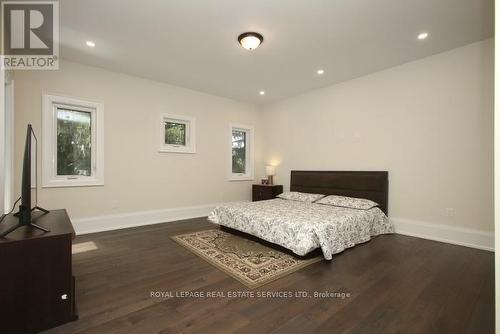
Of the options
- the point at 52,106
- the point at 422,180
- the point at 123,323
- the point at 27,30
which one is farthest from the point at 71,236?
the point at 422,180

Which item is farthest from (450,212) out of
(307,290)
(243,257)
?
(243,257)

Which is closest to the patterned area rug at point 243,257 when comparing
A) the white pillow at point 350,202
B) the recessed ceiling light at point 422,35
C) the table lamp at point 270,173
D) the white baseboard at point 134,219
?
the white baseboard at point 134,219

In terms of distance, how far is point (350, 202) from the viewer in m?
3.90

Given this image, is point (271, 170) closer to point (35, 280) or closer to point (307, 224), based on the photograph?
point (307, 224)

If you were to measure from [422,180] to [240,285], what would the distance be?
3.20m

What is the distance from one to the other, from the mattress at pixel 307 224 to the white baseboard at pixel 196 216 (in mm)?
328

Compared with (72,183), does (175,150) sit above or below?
above

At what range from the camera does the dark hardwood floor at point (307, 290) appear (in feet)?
5.41

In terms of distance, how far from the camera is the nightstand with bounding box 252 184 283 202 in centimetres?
559

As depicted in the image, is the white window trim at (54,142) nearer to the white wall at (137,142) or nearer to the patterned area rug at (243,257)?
the white wall at (137,142)

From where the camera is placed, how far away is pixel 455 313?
1.79 metres

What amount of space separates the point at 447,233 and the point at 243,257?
2.92 metres

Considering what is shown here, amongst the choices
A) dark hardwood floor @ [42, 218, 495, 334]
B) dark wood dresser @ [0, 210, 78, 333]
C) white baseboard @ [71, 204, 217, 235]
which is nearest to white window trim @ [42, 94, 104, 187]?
white baseboard @ [71, 204, 217, 235]

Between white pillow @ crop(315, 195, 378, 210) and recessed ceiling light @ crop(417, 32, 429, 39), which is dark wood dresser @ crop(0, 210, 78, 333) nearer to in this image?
white pillow @ crop(315, 195, 378, 210)
